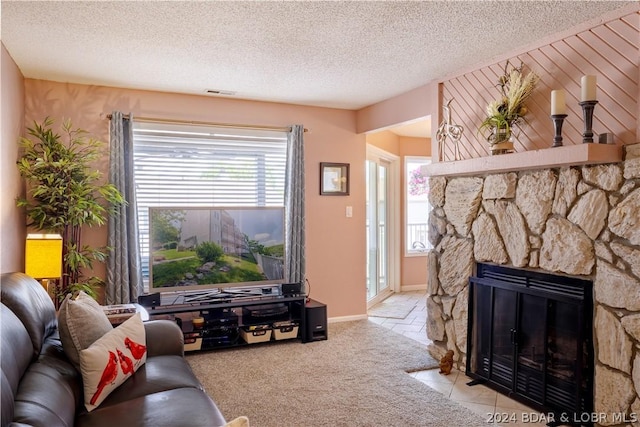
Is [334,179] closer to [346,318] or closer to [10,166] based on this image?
[346,318]

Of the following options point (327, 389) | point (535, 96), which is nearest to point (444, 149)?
point (535, 96)

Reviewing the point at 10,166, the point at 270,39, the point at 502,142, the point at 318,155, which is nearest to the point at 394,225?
the point at 318,155

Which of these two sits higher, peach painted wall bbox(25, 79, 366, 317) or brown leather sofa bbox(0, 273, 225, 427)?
peach painted wall bbox(25, 79, 366, 317)

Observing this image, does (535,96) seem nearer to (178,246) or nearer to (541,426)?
(541,426)

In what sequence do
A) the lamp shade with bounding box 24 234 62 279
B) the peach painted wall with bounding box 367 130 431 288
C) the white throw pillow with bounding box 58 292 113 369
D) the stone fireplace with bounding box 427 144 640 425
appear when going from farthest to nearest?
the peach painted wall with bounding box 367 130 431 288
the lamp shade with bounding box 24 234 62 279
the stone fireplace with bounding box 427 144 640 425
the white throw pillow with bounding box 58 292 113 369

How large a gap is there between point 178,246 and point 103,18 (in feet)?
6.67

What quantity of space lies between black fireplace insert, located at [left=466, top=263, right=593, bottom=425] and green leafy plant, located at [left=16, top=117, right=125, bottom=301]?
10.0 feet

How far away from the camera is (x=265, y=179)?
4871mm

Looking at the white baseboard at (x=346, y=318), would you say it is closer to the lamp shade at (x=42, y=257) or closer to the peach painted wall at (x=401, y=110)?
the peach painted wall at (x=401, y=110)

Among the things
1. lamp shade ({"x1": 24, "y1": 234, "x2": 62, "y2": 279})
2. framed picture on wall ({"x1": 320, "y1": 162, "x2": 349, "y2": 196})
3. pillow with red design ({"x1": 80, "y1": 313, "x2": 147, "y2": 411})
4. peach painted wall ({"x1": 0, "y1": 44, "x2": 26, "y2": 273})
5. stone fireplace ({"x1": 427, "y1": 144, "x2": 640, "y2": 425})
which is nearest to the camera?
pillow with red design ({"x1": 80, "y1": 313, "x2": 147, "y2": 411})

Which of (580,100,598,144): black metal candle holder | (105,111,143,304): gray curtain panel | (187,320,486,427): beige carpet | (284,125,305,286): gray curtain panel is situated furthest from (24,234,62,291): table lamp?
(580,100,598,144): black metal candle holder

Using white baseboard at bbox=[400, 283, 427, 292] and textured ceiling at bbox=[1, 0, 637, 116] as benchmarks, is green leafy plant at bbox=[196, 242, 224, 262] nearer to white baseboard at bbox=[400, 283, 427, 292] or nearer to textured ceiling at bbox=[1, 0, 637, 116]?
textured ceiling at bbox=[1, 0, 637, 116]

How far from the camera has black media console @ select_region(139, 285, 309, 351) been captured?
411 centimetres

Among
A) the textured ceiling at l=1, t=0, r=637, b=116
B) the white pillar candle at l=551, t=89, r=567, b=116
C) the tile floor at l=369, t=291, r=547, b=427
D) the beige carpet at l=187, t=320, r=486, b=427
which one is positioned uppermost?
the textured ceiling at l=1, t=0, r=637, b=116
